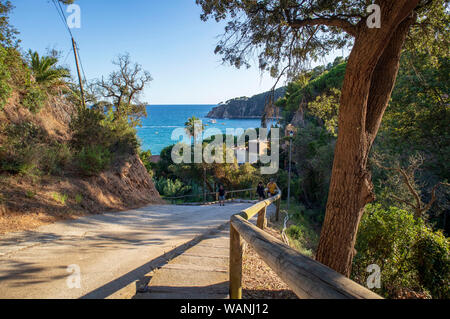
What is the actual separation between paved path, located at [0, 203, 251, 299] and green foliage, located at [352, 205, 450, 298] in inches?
208

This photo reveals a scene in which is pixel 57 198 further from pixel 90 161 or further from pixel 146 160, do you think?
pixel 146 160

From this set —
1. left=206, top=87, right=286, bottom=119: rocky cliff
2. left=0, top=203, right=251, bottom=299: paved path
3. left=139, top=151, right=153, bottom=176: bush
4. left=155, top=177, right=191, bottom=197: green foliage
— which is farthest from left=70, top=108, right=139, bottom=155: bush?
left=155, top=177, right=191, bottom=197: green foliage

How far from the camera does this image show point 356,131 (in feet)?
12.0

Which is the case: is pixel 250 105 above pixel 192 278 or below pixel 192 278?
above

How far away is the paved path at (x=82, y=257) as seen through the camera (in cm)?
308

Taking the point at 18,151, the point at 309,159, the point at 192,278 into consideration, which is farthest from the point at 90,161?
the point at 309,159

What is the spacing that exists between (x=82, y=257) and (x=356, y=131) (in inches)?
199

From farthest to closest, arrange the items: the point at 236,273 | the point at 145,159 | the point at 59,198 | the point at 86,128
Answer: the point at 145,159 < the point at 86,128 < the point at 59,198 < the point at 236,273

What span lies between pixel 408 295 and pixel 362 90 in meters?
5.92

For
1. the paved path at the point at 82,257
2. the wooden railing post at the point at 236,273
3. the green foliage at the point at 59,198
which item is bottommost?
the paved path at the point at 82,257

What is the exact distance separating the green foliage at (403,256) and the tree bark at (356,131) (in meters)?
3.82

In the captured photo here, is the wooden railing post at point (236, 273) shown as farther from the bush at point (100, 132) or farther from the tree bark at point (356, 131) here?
the bush at point (100, 132)

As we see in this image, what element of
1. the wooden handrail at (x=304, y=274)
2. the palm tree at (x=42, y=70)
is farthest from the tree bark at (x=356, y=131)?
the palm tree at (x=42, y=70)
